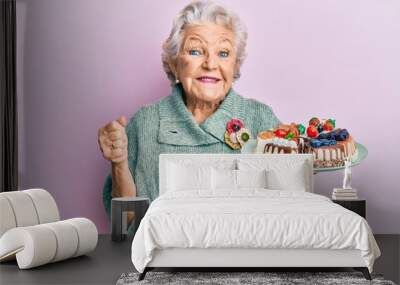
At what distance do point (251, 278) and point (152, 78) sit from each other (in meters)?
3.11

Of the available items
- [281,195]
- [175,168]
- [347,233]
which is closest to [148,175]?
[175,168]

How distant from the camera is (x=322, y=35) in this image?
23.5ft

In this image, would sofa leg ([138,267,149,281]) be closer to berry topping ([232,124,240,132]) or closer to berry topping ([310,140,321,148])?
berry topping ([232,124,240,132])

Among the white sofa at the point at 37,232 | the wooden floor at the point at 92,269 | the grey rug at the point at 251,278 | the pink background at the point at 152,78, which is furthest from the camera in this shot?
the pink background at the point at 152,78

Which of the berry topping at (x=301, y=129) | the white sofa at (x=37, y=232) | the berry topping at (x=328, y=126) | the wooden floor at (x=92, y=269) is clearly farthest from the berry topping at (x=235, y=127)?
the white sofa at (x=37, y=232)

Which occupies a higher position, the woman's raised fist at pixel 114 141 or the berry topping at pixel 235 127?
the berry topping at pixel 235 127

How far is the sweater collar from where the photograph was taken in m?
7.03

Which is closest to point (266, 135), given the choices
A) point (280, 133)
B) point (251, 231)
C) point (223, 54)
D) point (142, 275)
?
point (280, 133)

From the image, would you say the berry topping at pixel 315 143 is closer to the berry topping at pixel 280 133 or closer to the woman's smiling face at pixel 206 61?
the berry topping at pixel 280 133

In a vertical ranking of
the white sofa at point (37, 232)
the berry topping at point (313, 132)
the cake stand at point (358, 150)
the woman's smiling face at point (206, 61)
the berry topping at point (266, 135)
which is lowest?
the white sofa at point (37, 232)

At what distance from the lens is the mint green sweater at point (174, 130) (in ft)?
23.1

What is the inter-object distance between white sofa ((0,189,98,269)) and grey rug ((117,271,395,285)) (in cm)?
67

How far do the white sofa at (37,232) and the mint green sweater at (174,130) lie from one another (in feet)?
4.65

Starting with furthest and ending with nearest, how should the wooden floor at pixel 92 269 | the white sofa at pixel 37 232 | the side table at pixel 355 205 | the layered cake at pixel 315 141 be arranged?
the layered cake at pixel 315 141 < the side table at pixel 355 205 < the white sofa at pixel 37 232 < the wooden floor at pixel 92 269
